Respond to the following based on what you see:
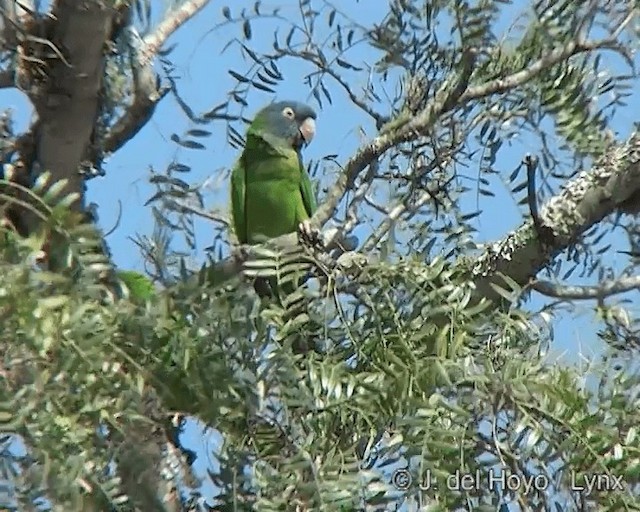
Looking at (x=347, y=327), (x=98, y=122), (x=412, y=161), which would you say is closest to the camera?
(x=347, y=327)

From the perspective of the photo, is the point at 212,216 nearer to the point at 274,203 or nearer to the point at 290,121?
the point at 274,203

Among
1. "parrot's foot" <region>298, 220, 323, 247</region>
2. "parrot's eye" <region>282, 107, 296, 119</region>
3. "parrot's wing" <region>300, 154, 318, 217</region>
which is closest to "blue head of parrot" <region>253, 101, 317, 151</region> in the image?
"parrot's eye" <region>282, 107, 296, 119</region>

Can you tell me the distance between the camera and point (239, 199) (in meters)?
1.75

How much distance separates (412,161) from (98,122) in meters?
0.38

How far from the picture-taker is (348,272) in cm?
95

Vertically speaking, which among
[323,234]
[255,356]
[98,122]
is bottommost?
[255,356]

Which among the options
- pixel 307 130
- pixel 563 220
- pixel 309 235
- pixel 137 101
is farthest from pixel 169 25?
pixel 307 130

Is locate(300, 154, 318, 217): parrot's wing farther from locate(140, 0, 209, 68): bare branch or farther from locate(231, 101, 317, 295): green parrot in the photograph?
locate(140, 0, 209, 68): bare branch

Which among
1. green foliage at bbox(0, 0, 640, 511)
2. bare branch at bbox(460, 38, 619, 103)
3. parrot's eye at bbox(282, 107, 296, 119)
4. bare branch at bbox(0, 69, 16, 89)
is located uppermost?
parrot's eye at bbox(282, 107, 296, 119)

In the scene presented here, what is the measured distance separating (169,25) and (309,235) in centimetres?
30

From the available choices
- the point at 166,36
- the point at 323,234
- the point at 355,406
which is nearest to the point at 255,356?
the point at 355,406

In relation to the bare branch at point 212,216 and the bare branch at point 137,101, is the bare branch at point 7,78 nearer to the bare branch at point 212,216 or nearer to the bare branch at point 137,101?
the bare branch at point 137,101

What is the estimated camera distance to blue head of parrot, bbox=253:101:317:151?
1.83 m

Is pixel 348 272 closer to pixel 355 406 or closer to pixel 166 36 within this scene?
pixel 355 406
